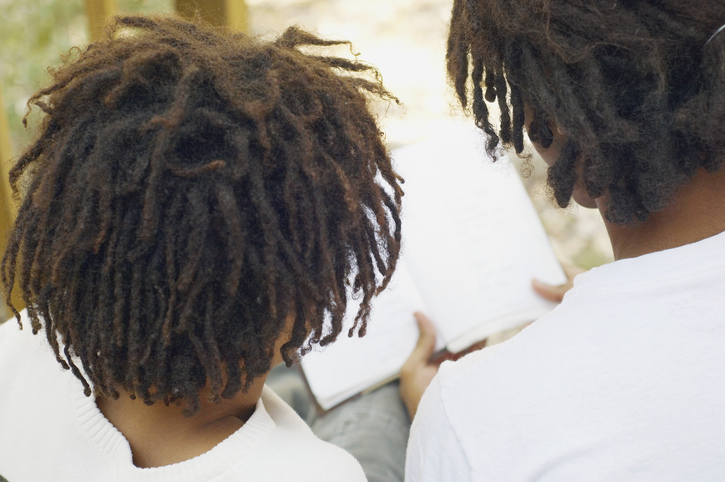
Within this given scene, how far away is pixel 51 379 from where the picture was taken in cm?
75

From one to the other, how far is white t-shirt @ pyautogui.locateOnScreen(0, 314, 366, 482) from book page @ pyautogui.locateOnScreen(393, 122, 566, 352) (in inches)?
14.7

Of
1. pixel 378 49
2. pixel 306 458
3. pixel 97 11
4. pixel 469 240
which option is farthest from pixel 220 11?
pixel 378 49

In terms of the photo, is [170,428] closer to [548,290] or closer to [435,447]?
[435,447]

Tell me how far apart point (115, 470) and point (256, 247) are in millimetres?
273

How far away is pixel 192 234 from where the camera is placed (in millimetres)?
528

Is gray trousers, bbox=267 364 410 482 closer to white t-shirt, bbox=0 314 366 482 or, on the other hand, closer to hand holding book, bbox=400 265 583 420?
hand holding book, bbox=400 265 583 420

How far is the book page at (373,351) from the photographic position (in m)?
1.00

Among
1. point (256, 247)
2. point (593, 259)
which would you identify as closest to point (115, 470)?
point (256, 247)

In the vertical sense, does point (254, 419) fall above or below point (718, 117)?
below

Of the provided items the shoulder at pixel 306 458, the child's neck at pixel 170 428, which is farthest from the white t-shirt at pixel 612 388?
the child's neck at pixel 170 428

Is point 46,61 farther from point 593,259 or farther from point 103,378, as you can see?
point 593,259

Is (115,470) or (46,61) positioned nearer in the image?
(115,470)

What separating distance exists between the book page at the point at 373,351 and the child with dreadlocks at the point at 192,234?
32cm

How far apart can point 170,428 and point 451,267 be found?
56 centimetres
